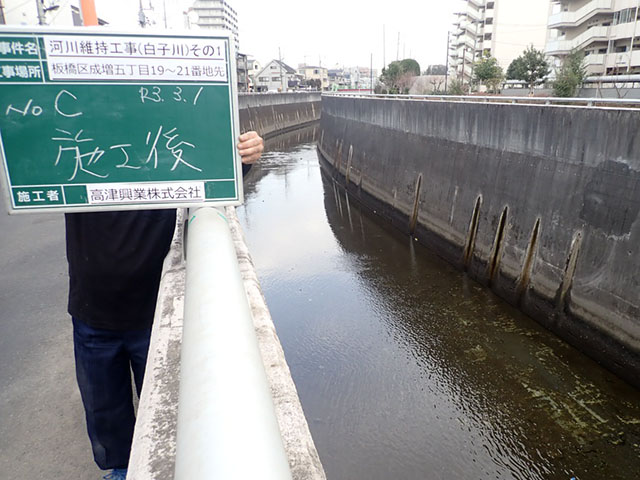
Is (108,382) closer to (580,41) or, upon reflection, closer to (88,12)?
(88,12)

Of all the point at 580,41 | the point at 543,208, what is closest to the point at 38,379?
the point at 543,208

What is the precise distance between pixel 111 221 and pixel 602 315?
7.05 meters

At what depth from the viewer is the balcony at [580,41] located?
29734 mm

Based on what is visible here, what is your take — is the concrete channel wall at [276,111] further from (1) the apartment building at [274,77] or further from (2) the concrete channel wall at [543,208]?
(1) the apartment building at [274,77]

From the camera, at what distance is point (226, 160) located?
6.09ft

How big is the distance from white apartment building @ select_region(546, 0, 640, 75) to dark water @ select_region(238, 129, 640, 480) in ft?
83.0

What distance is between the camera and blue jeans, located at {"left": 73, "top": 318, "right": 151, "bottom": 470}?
7.70ft

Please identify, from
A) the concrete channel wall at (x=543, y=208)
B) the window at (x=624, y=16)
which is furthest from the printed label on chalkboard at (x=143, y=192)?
the window at (x=624, y=16)

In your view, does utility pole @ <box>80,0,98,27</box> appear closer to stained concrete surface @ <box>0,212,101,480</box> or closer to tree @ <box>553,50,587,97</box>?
stained concrete surface @ <box>0,212,101,480</box>

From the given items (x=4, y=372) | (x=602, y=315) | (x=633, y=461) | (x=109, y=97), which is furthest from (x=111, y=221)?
(x=602, y=315)

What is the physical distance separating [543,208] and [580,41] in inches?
1159

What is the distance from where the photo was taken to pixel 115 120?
5.65 ft

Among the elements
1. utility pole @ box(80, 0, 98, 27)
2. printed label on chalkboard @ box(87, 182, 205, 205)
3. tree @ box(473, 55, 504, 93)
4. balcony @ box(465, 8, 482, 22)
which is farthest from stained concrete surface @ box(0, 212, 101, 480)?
balcony @ box(465, 8, 482, 22)

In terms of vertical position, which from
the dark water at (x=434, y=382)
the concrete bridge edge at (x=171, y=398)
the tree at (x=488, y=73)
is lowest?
the dark water at (x=434, y=382)
